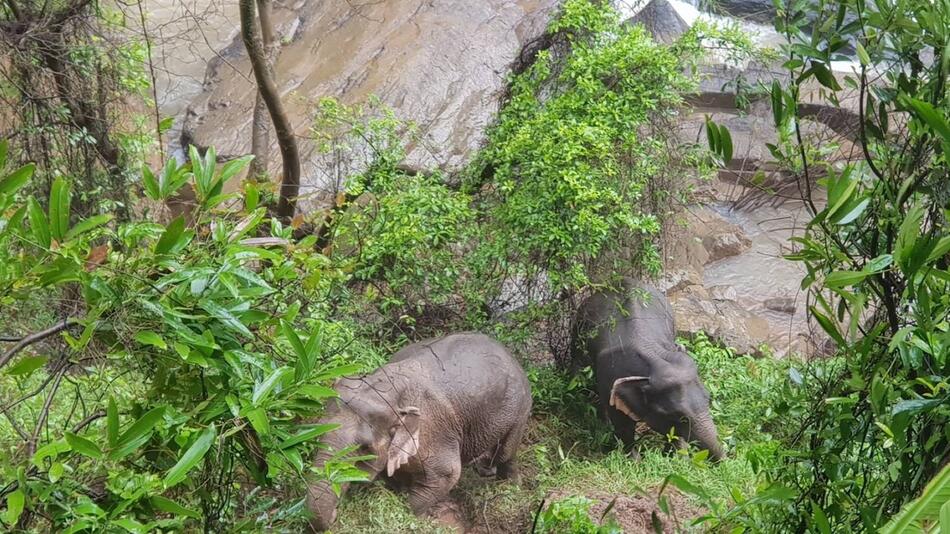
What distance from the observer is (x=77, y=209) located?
6750 millimetres

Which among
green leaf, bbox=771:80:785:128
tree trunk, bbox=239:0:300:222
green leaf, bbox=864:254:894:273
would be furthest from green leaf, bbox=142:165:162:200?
tree trunk, bbox=239:0:300:222

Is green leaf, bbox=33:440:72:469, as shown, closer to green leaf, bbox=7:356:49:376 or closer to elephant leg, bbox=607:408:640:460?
green leaf, bbox=7:356:49:376

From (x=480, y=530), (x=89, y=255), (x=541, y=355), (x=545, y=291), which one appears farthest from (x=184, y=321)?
(x=541, y=355)

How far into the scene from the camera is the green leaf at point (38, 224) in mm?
2076

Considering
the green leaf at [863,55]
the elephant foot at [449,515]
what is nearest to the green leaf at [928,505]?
the green leaf at [863,55]

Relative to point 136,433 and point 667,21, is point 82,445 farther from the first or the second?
point 667,21

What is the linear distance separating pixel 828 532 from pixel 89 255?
1964mm

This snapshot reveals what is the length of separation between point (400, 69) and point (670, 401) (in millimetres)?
5636

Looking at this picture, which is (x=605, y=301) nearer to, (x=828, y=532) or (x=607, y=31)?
(x=607, y=31)

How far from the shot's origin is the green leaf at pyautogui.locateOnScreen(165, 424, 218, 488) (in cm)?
205

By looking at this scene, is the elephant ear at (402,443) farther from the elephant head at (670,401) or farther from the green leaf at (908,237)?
the green leaf at (908,237)

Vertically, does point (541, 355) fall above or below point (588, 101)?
below

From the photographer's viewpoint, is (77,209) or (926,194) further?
(77,209)

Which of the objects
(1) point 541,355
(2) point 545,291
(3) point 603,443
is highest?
(2) point 545,291
